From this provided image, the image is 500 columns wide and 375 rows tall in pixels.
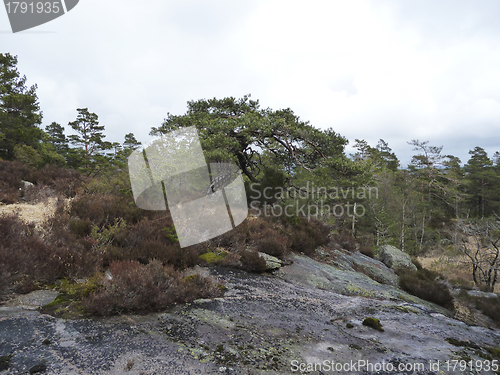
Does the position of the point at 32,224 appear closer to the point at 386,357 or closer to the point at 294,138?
the point at 386,357

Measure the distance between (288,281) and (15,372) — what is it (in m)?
4.55

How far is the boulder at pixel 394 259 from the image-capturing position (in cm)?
1118

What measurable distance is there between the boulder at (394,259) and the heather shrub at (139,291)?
35.6 feet

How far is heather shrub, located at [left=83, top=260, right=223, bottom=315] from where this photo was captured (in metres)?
2.91

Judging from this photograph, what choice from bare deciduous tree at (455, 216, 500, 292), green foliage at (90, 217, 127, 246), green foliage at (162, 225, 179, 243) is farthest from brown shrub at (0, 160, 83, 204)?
bare deciduous tree at (455, 216, 500, 292)

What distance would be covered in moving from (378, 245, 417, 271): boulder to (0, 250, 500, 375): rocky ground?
7276 millimetres

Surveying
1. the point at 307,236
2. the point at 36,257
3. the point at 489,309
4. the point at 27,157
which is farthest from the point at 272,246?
the point at 27,157

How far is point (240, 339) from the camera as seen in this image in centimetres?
277

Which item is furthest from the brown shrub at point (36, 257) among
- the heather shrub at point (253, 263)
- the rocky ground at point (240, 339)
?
the heather shrub at point (253, 263)

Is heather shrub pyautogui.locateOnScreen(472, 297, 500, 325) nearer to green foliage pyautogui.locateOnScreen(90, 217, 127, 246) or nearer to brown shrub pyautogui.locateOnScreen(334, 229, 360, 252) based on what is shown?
brown shrub pyautogui.locateOnScreen(334, 229, 360, 252)

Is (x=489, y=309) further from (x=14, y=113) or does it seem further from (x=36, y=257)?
(x=14, y=113)

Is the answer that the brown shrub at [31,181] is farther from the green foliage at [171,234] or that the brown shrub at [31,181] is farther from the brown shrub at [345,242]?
the brown shrub at [345,242]

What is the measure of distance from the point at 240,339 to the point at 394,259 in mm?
11464

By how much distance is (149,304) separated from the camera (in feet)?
10.3
